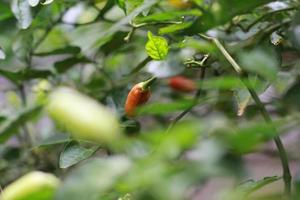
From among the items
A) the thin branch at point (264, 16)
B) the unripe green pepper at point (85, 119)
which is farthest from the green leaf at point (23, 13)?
the unripe green pepper at point (85, 119)

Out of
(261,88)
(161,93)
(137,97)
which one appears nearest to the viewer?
(261,88)

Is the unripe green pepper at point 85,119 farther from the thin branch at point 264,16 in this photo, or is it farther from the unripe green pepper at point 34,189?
the thin branch at point 264,16

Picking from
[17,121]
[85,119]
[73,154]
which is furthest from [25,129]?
[85,119]

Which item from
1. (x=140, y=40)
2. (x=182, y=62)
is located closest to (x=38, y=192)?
(x=182, y=62)

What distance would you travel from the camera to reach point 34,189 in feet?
1.47

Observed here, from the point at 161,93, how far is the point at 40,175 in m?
0.92

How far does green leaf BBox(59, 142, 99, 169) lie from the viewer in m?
0.82

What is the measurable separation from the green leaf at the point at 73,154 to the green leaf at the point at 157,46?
14 centimetres

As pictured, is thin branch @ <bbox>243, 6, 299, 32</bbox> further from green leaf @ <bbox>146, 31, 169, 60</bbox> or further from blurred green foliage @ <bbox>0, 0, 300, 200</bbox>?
green leaf @ <bbox>146, 31, 169, 60</bbox>

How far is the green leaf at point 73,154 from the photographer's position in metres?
0.82

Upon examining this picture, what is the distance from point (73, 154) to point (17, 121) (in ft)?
0.48

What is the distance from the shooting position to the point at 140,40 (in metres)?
1.27

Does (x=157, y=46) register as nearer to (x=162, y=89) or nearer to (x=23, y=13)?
(x=23, y=13)

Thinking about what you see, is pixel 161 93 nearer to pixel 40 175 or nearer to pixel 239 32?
pixel 239 32
